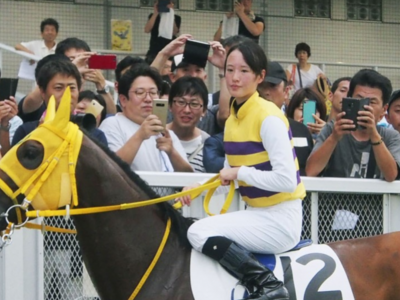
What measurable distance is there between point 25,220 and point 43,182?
21cm

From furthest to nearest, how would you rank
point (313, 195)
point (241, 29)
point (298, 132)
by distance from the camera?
point (241, 29) < point (298, 132) < point (313, 195)

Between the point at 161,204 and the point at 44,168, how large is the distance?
0.75 metres

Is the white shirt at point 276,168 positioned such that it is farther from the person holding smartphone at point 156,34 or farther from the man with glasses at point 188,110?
the person holding smartphone at point 156,34

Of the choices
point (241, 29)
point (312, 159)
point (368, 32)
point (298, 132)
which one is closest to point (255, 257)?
point (312, 159)

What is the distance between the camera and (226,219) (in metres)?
5.10

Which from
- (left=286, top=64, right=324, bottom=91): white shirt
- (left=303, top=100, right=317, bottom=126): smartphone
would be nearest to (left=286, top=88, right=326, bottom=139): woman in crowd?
A: (left=303, top=100, right=317, bottom=126): smartphone

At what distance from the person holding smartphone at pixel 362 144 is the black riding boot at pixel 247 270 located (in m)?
1.85

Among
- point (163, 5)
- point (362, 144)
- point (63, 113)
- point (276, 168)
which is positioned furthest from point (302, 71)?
point (63, 113)

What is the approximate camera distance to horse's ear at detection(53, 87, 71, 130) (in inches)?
185

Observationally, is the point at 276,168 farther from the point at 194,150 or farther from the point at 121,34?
the point at 121,34

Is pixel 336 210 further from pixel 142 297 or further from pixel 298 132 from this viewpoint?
pixel 142 297

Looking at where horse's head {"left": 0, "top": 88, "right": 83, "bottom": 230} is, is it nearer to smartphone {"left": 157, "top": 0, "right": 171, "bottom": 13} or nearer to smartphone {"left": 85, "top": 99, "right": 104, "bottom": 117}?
smartphone {"left": 85, "top": 99, "right": 104, "bottom": 117}

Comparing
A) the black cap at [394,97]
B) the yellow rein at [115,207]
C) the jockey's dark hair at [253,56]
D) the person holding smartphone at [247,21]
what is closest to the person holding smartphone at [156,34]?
the person holding smartphone at [247,21]

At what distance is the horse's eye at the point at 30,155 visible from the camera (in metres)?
4.69
